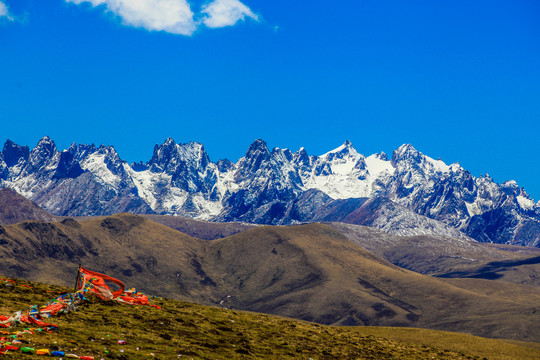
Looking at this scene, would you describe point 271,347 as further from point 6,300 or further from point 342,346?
point 6,300

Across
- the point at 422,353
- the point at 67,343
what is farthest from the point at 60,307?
the point at 422,353

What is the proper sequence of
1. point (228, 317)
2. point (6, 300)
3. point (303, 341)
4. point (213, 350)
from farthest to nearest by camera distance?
point (228, 317) → point (303, 341) → point (6, 300) → point (213, 350)

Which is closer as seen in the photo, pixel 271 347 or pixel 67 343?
pixel 67 343

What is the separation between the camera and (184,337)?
61125 mm

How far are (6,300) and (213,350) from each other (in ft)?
73.8

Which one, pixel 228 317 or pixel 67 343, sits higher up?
pixel 228 317

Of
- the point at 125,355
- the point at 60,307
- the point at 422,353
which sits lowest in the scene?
the point at 125,355

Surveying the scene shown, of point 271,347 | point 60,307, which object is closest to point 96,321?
point 60,307

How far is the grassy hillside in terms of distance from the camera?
50.1 meters

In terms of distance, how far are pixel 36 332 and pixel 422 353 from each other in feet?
187

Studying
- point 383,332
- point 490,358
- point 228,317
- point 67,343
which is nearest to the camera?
point 67,343

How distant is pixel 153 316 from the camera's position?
6719 cm

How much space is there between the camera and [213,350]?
190ft

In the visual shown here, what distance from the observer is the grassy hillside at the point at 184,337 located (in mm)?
50062
